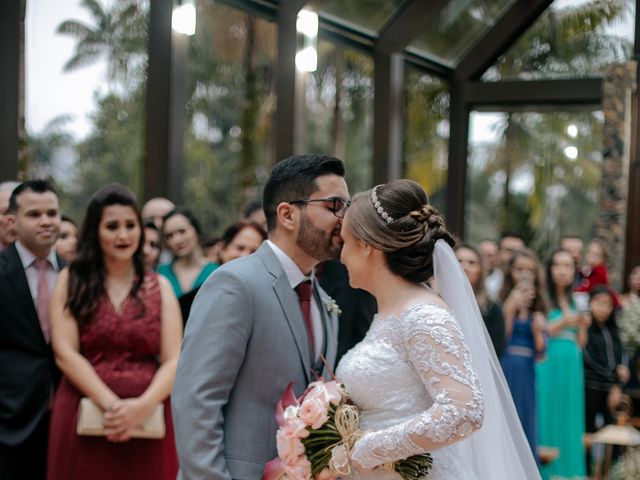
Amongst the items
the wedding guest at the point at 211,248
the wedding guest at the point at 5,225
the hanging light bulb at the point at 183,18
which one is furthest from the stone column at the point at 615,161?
the wedding guest at the point at 5,225

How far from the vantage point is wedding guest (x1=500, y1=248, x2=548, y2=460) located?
322 inches

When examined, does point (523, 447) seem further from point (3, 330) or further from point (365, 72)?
point (365, 72)

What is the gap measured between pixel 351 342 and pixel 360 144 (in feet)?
100

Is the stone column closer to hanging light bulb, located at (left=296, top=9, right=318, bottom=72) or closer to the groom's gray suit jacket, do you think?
hanging light bulb, located at (left=296, top=9, right=318, bottom=72)

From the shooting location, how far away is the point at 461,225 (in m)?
14.3

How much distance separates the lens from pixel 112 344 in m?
4.56

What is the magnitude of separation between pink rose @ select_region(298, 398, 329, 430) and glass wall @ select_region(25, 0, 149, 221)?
1548 cm

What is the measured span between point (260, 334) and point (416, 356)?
51 centimetres

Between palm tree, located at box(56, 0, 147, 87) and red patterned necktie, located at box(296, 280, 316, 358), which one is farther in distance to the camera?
palm tree, located at box(56, 0, 147, 87)

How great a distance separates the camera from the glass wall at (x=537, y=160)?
18328 mm

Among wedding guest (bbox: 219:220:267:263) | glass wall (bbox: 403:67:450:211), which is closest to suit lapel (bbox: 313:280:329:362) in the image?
wedding guest (bbox: 219:220:267:263)

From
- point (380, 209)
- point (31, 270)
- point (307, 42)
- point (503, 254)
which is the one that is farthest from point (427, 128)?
point (380, 209)

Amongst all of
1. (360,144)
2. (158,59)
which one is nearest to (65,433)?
(158,59)

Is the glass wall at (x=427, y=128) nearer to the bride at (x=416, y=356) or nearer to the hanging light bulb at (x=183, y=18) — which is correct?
the hanging light bulb at (x=183, y=18)
